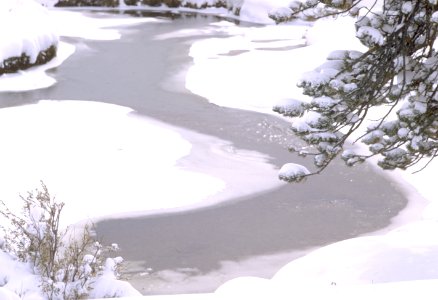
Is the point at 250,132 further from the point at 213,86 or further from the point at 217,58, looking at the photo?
the point at 217,58

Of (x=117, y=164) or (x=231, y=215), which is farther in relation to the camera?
(x=117, y=164)

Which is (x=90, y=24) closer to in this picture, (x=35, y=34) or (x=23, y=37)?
(x=35, y=34)

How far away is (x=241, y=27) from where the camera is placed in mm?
33875

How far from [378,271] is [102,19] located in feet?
94.6

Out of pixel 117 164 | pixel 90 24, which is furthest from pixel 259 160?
pixel 90 24

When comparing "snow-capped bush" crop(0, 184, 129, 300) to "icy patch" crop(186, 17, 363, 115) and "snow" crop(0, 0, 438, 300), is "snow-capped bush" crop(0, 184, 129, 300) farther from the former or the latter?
"icy patch" crop(186, 17, 363, 115)

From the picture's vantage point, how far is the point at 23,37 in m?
22.7

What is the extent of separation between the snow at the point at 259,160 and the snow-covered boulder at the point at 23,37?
4.28 metres

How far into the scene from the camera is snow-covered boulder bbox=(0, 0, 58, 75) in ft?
71.2

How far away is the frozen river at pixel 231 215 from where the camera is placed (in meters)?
9.59

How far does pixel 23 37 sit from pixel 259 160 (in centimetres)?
1162

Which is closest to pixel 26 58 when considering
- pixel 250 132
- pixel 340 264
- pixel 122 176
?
pixel 250 132

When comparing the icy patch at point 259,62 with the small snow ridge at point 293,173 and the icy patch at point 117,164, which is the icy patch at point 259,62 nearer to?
the icy patch at point 117,164

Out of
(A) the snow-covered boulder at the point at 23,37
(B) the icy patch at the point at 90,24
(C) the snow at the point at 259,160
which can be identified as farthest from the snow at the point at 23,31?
(C) the snow at the point at 259,160
